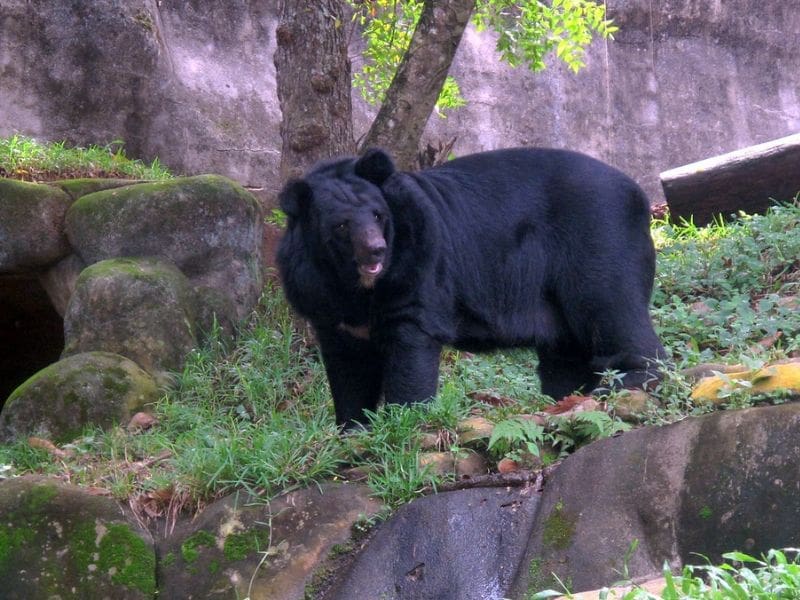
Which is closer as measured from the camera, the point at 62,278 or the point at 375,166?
the point at 375,166

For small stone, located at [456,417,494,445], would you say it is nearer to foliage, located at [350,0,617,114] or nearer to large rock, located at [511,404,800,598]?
large rock, located at [511,404,800,598]

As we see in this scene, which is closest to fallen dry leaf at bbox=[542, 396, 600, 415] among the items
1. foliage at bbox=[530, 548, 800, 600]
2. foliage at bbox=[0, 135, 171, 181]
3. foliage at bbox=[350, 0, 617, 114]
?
foliage at bbox=[530, 548, 800, 600]

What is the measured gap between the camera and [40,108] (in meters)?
8.95

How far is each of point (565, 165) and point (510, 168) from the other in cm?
→ 28

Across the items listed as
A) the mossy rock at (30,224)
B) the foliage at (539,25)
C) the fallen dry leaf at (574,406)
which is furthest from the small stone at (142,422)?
the foliage at (539,25)

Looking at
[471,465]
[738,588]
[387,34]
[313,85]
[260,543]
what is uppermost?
[387,34]

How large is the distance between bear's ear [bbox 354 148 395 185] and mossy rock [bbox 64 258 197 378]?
7.16 ft

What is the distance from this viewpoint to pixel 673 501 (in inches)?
135

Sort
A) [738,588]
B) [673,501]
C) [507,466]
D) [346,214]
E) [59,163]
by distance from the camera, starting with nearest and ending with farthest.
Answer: [738,588] → [673,501] → [507,466] → [346,214] → [59,163]

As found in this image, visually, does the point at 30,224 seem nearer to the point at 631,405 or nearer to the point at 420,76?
the point at 420,76

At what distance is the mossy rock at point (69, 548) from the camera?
4.00m

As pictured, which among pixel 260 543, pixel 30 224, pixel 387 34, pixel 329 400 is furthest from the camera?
pixel 387 34

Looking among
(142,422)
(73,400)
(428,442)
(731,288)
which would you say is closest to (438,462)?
(428,442)

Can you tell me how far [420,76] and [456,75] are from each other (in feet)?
18.5
